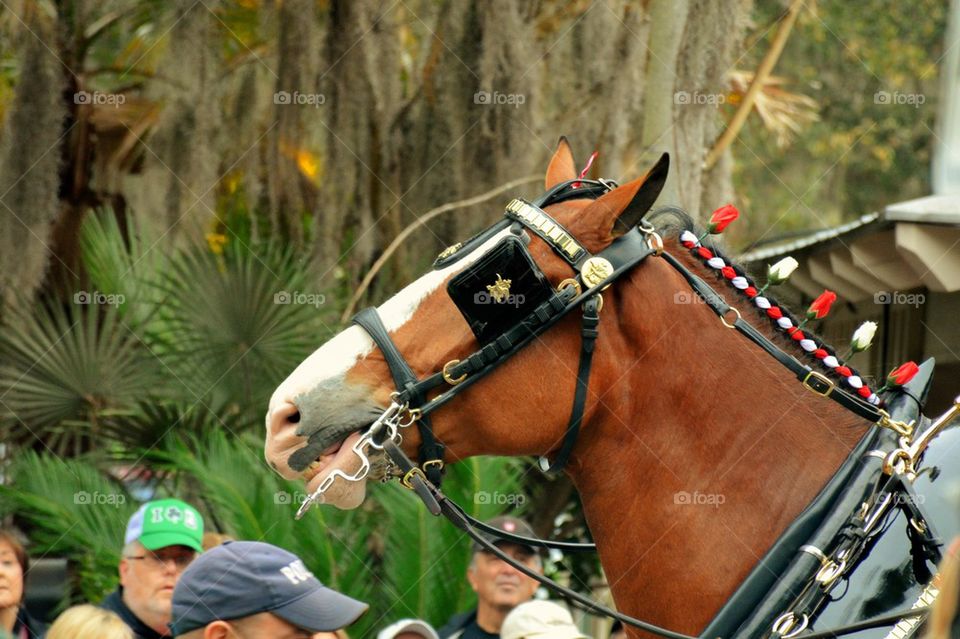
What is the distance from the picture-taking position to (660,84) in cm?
622

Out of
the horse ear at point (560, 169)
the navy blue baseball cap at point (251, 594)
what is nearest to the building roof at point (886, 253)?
the horse ear at point (560, 169)

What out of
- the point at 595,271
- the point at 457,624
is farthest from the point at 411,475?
the point at 457,624

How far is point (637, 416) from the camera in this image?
2801mm

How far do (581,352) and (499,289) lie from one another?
24cm

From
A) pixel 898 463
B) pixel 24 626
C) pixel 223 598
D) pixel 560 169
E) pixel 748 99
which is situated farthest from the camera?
pixel 748 99

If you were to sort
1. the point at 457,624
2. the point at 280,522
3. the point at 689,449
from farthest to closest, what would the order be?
the point at 280,522
the point at 457,624
the point at 689,449

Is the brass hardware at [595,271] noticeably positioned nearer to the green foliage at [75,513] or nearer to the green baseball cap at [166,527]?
the green baseball cap at [166,527]

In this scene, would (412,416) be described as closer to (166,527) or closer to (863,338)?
(863,338)

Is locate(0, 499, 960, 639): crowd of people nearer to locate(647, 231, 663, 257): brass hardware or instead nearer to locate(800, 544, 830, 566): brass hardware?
locate(800, 544, 830, 566): brass hardware

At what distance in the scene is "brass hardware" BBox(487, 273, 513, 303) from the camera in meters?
2.75

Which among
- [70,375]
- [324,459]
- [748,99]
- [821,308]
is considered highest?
[748,99]

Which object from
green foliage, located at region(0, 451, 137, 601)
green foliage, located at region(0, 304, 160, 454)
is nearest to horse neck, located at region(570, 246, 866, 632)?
green foliage, located at region(0, 451, 137, 601)

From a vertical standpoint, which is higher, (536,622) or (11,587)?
(11,587)

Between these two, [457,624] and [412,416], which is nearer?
[412,416]
